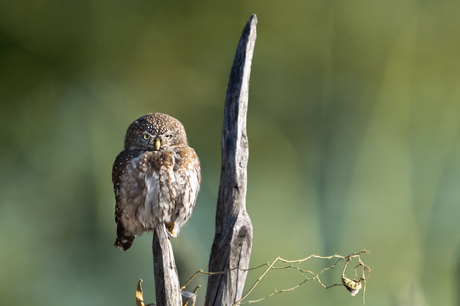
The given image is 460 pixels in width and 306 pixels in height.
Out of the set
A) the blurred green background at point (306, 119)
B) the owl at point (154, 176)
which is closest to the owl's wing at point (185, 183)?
the owl at point (154, 176)

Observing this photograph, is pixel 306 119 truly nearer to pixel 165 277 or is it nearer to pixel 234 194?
pixel 234 194

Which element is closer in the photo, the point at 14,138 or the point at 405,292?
the point at 14,138

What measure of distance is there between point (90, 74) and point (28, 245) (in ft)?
4.13

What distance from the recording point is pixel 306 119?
114 inches

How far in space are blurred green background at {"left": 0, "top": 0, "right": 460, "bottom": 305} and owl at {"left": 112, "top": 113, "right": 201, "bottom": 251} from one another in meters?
1.13

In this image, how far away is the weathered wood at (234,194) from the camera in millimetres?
1471

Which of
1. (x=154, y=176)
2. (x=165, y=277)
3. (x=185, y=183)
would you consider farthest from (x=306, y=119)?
(x=165, y=277)

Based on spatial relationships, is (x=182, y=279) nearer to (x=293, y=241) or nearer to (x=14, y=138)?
(x=293, y=241)

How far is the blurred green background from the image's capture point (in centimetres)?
273

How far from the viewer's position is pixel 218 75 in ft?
9.34

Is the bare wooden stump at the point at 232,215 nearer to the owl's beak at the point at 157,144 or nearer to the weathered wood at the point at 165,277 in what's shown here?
the weathered wood at the point at 165,277

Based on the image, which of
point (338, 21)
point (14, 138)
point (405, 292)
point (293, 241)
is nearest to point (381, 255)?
point (405, 292)

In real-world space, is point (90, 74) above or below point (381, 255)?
A: above

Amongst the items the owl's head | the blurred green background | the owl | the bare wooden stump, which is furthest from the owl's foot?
the blurred green background
